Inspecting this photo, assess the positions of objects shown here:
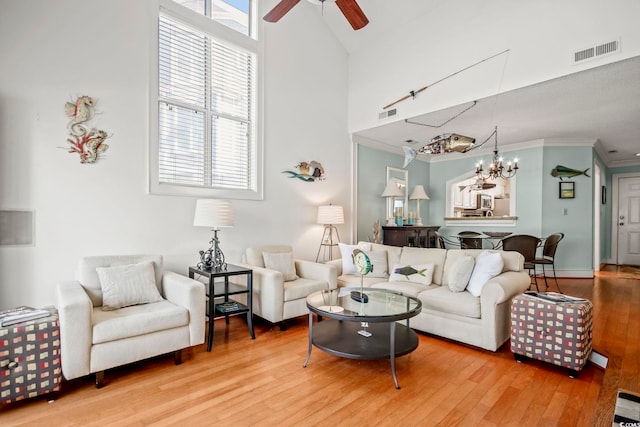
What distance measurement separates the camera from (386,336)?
9.16ft

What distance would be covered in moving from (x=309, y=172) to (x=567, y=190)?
16.1 ft

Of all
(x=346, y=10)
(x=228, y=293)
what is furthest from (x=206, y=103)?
(x=228, y=293)

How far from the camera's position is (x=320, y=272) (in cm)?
396

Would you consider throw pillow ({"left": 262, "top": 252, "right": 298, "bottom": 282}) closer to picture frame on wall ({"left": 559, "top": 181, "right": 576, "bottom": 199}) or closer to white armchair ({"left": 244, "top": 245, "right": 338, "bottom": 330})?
white armchair ({"left": 244, "top": 245, "right": 338, "bottom": 330})

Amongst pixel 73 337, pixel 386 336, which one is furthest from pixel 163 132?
pixel 386 336

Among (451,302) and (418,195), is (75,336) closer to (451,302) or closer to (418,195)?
(451,302)

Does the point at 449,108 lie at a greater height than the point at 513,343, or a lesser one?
greater

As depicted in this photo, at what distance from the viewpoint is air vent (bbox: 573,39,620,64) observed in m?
3.13

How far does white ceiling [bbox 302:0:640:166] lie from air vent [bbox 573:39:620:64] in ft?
0.42

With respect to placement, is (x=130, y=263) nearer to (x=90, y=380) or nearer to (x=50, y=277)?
(x=50, y=277)

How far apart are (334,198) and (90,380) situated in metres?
3.84

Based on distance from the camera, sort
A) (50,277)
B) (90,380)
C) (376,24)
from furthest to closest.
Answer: (376,24), (50,277), (90,380)

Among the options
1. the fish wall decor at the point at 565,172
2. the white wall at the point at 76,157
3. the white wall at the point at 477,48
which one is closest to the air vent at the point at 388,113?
the white wall at the point at 477,48

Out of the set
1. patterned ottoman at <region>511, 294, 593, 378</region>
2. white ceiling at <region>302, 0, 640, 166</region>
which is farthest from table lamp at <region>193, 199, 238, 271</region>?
white ceiling at <region>302, 0, 640, 166</region>
